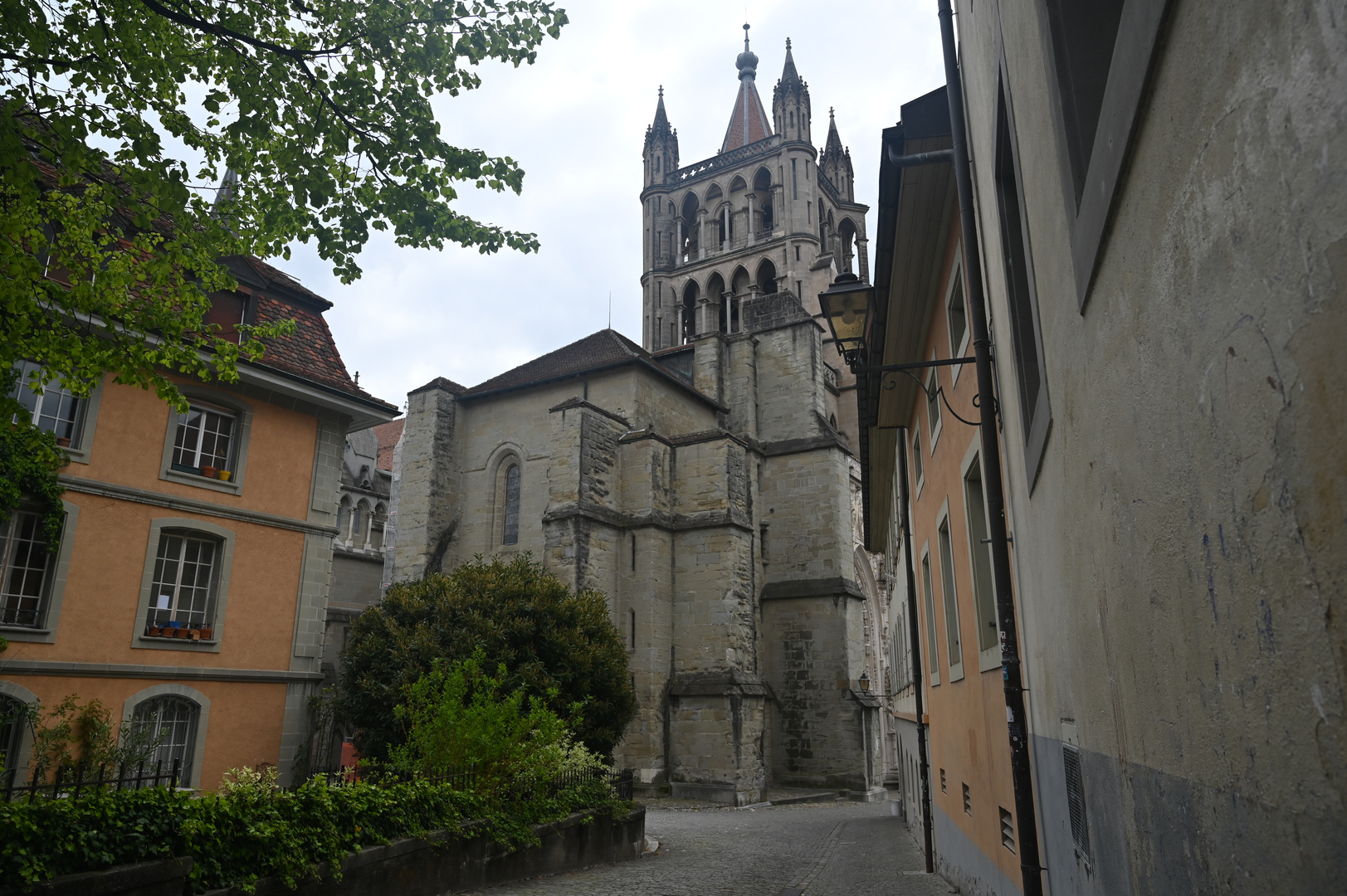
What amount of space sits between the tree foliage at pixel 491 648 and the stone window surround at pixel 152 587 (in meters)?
2.56

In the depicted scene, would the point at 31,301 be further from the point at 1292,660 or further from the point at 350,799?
the point at 1292,660

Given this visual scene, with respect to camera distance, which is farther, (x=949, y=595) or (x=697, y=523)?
(x=697, y=523)

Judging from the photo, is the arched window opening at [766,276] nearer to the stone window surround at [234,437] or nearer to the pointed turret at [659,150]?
the pointed turret at [659,150]

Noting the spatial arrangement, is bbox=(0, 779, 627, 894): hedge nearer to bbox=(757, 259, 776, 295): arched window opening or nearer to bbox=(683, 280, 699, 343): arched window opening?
bbox=(757, 259, 776, 295): arched window opening

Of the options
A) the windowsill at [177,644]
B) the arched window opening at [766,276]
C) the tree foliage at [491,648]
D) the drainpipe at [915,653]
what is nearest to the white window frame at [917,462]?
the drainpipe at [915,653]

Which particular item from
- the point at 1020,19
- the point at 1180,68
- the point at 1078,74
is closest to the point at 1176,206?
the point at 1180,68

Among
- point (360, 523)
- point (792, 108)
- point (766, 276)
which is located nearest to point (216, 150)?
point (360, 523)

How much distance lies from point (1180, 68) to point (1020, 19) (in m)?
1.80

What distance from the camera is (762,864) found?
11984 mm

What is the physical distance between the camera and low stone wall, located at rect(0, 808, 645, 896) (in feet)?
16.6

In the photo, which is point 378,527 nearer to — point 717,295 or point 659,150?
point 717,295

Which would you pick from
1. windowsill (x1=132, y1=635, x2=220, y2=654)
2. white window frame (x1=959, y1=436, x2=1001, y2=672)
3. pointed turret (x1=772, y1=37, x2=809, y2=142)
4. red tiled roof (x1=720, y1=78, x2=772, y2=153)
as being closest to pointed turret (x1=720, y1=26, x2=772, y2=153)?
red tiled roof (x1=720, y1=78, x2=772, y2=153)

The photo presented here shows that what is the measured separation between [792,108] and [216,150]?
4026 centimetres

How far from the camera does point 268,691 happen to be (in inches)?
545
